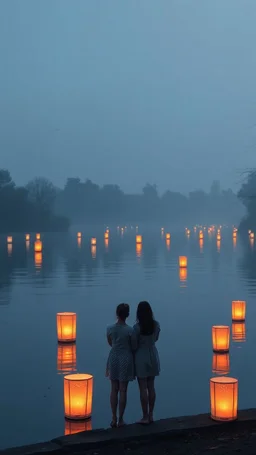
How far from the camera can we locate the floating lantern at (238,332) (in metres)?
11.9

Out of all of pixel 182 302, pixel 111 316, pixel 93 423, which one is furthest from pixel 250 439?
pixel 182 302

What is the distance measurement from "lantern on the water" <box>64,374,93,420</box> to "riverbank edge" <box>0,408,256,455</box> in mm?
741

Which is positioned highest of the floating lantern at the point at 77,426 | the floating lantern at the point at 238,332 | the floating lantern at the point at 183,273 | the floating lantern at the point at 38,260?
the floating lantern at the point at 38,260

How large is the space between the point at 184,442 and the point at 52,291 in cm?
1286

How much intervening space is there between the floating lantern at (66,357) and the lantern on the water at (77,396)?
232 cm

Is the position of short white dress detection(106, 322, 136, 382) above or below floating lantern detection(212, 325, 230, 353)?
above

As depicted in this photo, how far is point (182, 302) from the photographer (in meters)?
16.3

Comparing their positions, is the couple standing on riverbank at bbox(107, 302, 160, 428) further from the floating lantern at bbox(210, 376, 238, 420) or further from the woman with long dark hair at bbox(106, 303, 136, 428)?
the floating lantern at bbox(210, 376, 238, 420)

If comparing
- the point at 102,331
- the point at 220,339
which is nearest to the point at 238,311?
the point at 102,331

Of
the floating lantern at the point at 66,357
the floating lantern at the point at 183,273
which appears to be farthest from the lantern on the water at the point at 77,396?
the floating lantern at the point at 183,273

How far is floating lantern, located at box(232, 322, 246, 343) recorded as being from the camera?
39.0 feet

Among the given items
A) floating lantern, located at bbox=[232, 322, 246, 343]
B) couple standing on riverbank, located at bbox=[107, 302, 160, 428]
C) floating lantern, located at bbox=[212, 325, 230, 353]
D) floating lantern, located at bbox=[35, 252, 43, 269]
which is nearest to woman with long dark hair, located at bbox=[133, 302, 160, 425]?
couple standing on riverbank, located at bbox=[107, 302, 160, 428]

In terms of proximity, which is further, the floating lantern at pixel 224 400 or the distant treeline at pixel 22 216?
the distant treeline at pixel 22 216

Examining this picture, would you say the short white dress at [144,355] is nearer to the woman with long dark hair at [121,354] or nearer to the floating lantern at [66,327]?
the woman with long dark hair at [121,354]
